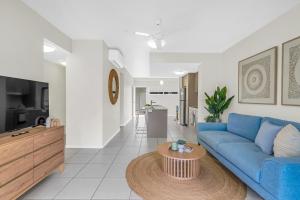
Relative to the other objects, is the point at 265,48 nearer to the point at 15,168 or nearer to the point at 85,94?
the point at 85,94

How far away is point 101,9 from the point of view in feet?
9.18

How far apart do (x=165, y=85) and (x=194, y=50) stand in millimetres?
6355

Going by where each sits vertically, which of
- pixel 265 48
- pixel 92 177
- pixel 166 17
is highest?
pixel 166 17

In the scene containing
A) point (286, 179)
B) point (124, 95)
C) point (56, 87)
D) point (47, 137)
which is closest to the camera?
point (286, 179)

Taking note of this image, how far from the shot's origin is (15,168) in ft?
6.11

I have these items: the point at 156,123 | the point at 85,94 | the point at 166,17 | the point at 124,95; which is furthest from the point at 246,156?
the point at 124,95

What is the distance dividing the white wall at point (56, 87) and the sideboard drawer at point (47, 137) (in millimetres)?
3181

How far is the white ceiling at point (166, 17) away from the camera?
264 cm

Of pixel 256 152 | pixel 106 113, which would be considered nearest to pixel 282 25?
pixel 256 152

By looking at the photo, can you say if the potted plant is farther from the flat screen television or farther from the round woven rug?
the flat screen television

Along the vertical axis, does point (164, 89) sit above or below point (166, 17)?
below

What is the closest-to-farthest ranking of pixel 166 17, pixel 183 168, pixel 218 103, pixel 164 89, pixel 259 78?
pixel 183 168
pixel 166 17
pixel 259 78
pixel 218 103
pixel 164 89

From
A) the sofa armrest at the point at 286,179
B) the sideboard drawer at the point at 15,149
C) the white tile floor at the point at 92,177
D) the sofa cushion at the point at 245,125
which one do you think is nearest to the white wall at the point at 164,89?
the white tile floor at the point at 92,177

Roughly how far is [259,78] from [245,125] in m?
1.04
